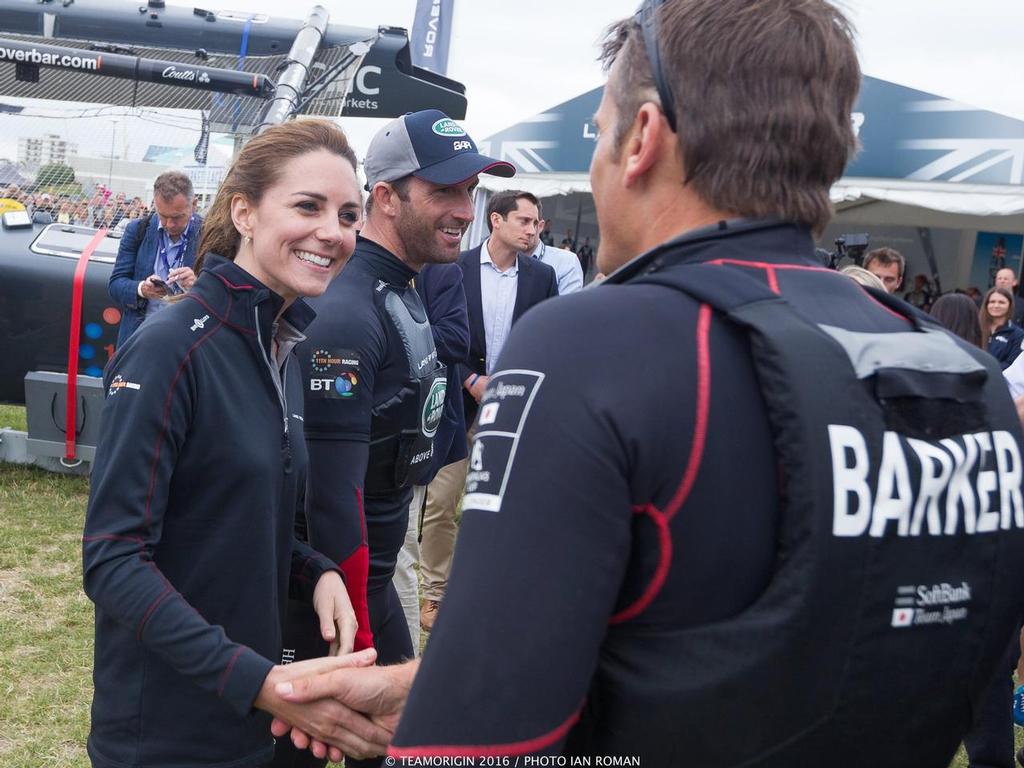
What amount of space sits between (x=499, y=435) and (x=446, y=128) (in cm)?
202

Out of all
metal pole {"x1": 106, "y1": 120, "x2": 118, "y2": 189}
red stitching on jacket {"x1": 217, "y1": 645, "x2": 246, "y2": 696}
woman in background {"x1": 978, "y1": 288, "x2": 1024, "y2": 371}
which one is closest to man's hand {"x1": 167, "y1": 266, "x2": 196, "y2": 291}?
metal pole {"x1": 106, "y1": 120, "x2": 118, "y2": 189}

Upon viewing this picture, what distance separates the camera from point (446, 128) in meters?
2.86

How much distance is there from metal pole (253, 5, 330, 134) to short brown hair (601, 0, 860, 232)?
27.6 ft

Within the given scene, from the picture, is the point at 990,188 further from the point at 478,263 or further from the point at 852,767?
the point at 852,767

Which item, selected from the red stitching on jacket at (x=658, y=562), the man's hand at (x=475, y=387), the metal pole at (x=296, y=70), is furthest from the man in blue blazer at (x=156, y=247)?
the red stitching on jacket at (x=658, y=562)

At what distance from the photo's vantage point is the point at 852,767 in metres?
1.08

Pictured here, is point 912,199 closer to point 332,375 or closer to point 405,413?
point 405,413

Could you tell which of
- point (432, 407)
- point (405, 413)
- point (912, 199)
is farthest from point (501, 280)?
point (912, 199)

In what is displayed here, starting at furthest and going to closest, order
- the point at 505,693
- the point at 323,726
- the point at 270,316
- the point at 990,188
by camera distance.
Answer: the point at 990,188, the point at 270,316, the point at 323,726, the point at 505,693

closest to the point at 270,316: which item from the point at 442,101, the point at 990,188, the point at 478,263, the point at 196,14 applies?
the point at 478,263

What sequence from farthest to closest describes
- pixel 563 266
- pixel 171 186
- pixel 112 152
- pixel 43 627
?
pixel 112 152, pixel 563 266, pixel 171 186, pixel 43 627

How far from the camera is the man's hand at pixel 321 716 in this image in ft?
5.47

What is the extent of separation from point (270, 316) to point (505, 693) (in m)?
1.20

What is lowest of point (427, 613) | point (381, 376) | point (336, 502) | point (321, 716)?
point (427, 613)
